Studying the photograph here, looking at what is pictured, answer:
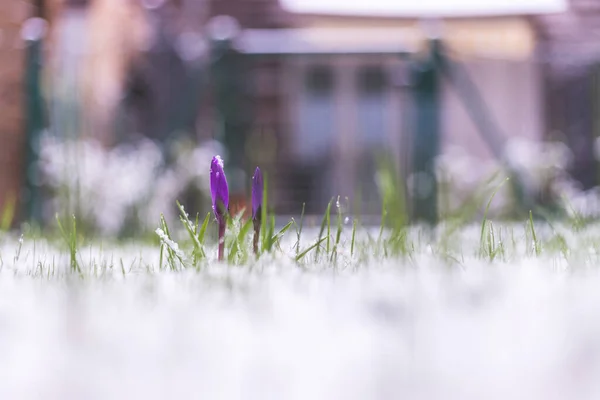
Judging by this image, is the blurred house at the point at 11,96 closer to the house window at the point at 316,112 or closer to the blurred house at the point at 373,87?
the blurred house at the point at 373,87

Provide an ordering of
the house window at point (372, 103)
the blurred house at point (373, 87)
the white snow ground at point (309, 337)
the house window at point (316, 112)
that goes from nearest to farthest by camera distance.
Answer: the white snow ground at point (309, 337) < the blurred house at point (373, 87) < the house window at point (316, 112) < the house window at point (372, 103)

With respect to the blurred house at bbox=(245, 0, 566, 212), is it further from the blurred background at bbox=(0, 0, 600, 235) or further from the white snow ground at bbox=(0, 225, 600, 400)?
the white snow ground at bbox=(0, 225, 600, 400)

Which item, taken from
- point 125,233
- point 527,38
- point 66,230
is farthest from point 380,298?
point 527,38

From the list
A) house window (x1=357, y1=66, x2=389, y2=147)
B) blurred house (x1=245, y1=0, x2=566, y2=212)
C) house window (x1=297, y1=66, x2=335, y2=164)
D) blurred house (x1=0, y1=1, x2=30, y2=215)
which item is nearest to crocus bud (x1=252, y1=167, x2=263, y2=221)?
blurred house (x1=0, y1=1, x2=30, y2=215)

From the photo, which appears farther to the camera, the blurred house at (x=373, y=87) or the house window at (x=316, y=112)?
the house window at (x=316, y=112)

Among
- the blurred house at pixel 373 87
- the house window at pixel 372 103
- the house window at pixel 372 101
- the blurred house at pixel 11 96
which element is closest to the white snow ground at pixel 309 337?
the blurred house at pixel 11 96

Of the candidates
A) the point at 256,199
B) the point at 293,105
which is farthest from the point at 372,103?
the point at 256,199
